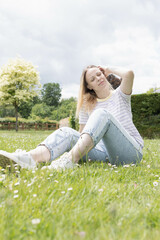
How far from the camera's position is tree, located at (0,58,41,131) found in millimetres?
25703

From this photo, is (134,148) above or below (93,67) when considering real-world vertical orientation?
below

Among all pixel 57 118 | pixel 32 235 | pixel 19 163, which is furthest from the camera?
pixel 57 118

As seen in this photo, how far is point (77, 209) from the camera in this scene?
4.65 feet

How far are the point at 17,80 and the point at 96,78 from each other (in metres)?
23.8

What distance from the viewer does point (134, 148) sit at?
9.57 ft

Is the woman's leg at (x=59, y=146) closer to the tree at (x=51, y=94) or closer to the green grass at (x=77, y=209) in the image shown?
the green grass at (x=77, y=209)

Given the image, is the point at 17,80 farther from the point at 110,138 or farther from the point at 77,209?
the point at 77,209

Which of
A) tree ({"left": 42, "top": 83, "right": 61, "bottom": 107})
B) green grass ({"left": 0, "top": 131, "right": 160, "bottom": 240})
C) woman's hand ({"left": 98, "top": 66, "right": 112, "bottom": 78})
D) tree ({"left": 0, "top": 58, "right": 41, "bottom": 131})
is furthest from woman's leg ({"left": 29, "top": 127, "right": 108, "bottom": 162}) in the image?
tree ({"left": 42, "top": 83, "right": 61, "bottom": 107})

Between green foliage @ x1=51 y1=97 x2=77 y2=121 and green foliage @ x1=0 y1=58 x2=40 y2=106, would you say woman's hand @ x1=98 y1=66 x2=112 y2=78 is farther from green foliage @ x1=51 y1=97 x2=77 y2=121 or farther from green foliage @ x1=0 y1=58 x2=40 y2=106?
green foliage @ x1=51 y1=97 x2=77 y2=121

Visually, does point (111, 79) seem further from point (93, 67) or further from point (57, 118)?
point (57, 118)

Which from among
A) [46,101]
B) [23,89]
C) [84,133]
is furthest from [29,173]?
[46,101]

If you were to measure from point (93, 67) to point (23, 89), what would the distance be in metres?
24.6

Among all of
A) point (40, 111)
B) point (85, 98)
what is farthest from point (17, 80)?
point (40, 111)

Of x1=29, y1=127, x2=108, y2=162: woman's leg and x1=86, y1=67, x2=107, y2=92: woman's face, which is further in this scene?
x1=86, y1=67, x2=107, y2=92: woman's face
